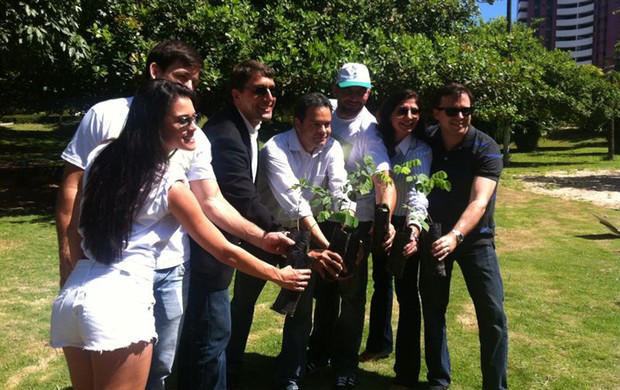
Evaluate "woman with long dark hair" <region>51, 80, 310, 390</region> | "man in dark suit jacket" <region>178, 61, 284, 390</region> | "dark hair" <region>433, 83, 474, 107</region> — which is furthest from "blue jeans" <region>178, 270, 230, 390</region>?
"dark hair" <region>433, 83, 474, 107</region>

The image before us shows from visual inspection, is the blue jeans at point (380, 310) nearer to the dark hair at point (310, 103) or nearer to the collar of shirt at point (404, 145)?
the collar of shirt at point (404, 145)

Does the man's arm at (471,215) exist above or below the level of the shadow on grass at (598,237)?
above

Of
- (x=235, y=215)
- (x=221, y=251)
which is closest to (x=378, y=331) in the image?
(x=235, y=215)

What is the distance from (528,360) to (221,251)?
3134mm

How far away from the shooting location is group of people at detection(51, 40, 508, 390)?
199cm

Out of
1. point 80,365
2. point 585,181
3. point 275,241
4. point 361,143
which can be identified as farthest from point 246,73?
point 585,181

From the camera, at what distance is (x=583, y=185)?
16328mm

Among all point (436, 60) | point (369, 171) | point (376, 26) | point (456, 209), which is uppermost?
point (376, 26)

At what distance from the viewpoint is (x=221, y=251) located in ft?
7.42

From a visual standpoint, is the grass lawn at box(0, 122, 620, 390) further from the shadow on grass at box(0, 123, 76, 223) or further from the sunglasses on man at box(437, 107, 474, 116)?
the sunglasses on man at box(437, 107, 474, 116)

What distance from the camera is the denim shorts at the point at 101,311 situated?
189cm

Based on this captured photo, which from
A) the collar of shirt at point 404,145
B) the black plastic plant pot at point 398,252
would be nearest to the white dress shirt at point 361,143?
the collar of shirt at point 404,145

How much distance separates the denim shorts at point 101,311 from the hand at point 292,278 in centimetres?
59

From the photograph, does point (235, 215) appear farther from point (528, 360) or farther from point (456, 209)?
point (528, 360)
